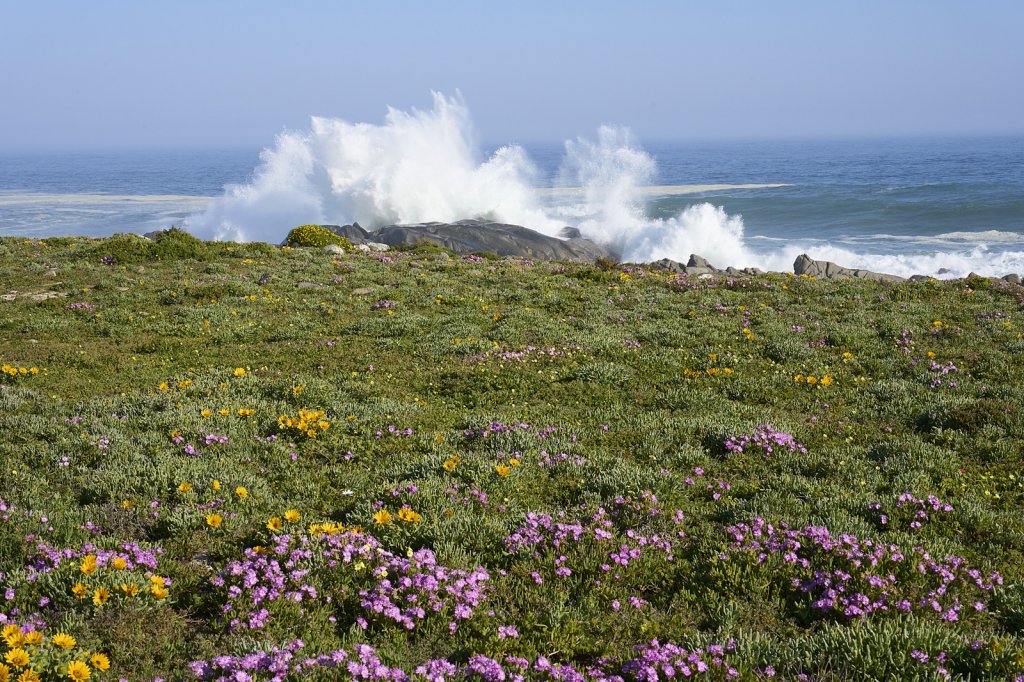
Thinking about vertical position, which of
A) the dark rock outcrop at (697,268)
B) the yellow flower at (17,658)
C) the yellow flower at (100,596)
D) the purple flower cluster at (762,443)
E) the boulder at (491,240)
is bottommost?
the purple flower cluster at (762,443)

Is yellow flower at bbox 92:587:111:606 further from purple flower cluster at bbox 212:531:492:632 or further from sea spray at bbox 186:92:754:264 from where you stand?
sea spray at bbox 186:92:754:264

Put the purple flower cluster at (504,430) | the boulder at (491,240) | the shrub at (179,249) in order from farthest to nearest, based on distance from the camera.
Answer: the boulder at (491,240), the shrub at (179,249), the purple flower cluster at (504,430)

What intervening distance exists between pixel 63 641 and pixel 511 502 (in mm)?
3543

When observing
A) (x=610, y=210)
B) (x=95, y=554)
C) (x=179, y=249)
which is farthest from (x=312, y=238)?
(x=610, y=210)

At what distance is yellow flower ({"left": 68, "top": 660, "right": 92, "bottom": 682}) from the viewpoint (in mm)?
3686

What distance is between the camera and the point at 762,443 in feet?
25.4

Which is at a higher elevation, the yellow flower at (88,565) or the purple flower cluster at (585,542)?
the yellow flower at (88,565)

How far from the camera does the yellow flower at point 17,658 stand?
355cm

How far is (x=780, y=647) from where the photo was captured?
14.1 ft

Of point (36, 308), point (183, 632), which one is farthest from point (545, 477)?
point (36, 308)

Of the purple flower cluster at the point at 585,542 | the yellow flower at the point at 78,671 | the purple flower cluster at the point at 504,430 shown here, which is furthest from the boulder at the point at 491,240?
the yellow flower at the point at 78,671

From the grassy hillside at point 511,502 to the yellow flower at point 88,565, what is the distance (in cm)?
3

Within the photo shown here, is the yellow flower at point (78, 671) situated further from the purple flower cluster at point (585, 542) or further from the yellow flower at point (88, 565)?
the purple flower cluster at point (585, 542)

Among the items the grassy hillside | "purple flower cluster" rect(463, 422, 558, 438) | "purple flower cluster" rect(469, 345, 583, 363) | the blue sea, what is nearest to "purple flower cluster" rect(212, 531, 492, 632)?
the grassy hillside
